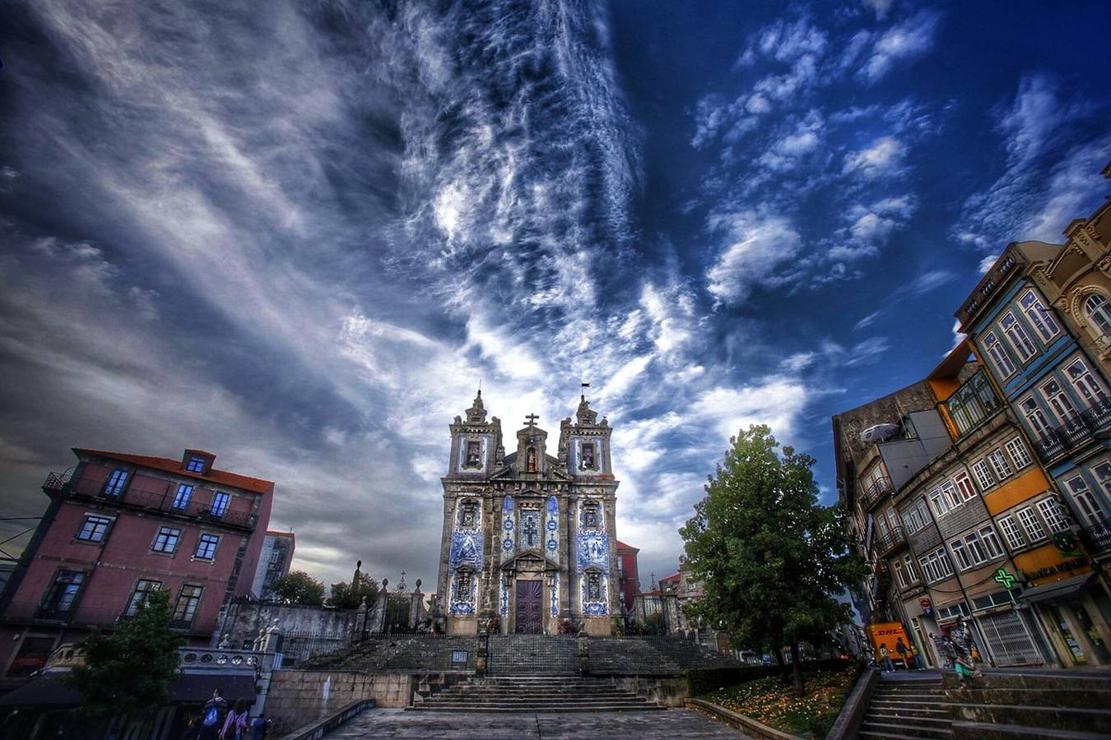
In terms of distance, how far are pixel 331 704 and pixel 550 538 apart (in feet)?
68.6

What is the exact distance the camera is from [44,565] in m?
26.6

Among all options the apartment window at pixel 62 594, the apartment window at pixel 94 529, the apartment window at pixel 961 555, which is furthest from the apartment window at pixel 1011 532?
the apartment window at pixel 94 529

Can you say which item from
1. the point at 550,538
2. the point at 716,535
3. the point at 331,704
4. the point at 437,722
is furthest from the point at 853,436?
the point at 331,704

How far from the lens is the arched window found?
15117 millimetres

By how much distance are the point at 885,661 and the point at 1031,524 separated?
9.62 meters

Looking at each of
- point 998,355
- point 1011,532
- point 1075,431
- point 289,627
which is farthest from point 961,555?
point 289,627

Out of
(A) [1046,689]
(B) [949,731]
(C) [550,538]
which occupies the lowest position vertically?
(B) [949,731]

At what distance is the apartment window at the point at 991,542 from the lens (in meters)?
19.6

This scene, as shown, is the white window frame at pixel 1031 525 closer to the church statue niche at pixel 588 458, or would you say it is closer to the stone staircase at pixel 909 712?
the stone staircase at pixel 909 712

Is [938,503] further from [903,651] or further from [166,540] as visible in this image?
[166,540]

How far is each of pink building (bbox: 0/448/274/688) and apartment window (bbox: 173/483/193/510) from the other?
5cm

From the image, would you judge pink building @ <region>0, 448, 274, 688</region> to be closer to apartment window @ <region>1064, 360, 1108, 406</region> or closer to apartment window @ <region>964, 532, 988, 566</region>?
apartment window @ <region>964, 532, 988, 566</region>

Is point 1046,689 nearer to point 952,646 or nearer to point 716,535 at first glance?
point 952,646

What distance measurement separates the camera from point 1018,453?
18703mm
